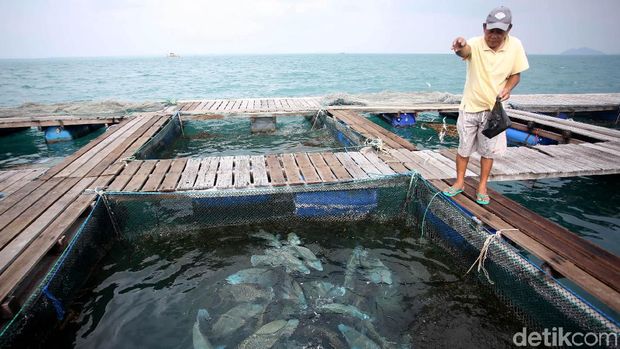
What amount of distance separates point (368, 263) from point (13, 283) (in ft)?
→ 15.0

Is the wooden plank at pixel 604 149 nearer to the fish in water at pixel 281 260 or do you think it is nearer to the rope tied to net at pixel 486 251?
the rope tied to net at pixel 486 251

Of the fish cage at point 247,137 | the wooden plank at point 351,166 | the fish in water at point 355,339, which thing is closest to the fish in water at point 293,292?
the fish in water at point 355,339

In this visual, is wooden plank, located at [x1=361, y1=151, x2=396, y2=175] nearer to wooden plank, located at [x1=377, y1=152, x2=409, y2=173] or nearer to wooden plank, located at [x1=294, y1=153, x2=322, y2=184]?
wooden plank, located at [x1=377, y1=152, x2=409, y2=173]

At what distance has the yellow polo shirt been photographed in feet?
12.9

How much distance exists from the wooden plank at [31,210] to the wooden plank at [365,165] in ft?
18.7

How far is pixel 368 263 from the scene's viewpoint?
4.84 m

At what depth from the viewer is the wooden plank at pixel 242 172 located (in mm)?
5559

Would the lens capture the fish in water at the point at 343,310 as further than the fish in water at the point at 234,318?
Yes

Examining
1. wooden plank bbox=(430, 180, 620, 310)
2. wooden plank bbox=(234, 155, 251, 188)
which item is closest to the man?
wooden plank bbox=(430, 180, 620, 310)

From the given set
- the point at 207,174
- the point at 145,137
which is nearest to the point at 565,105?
the point at 207,174

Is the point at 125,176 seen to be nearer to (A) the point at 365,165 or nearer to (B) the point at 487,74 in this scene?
(A) the point at 365,165

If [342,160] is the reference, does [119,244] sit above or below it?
below

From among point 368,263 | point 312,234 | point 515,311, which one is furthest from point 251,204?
point 515,311

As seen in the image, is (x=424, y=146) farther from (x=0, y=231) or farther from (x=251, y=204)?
(x=0, y=231)
